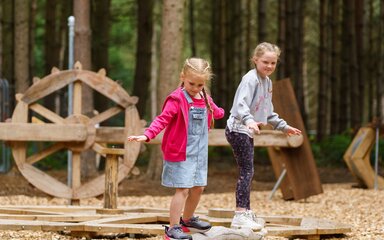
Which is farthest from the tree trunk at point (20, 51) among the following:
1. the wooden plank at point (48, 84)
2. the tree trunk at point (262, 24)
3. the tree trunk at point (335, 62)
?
Result: the tree trunk at point (335, 62)

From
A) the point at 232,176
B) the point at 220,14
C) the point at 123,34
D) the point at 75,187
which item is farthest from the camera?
the point at 123,34

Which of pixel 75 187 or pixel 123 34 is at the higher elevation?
pixel 123 34

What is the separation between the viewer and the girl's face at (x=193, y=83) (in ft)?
23.2

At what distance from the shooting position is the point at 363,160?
578 inches

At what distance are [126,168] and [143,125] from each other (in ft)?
2.01

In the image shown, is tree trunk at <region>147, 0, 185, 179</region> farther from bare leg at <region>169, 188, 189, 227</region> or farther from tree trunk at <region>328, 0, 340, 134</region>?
tree trunk at <region>328, 0, 340, 134</region>

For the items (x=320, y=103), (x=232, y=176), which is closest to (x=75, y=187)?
(x=232, y=176)

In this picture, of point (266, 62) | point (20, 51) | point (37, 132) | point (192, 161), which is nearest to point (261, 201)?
point (37, 132)

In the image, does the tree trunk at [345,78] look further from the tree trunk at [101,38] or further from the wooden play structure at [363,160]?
the wooden play structure at [363,160]

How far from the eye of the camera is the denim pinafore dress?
7.05 metres

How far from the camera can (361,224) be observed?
9.57 metres

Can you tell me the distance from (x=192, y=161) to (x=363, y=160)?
26.3 ft

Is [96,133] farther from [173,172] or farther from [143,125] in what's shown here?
[173,172]

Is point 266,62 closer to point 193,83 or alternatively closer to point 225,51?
point 193,83
